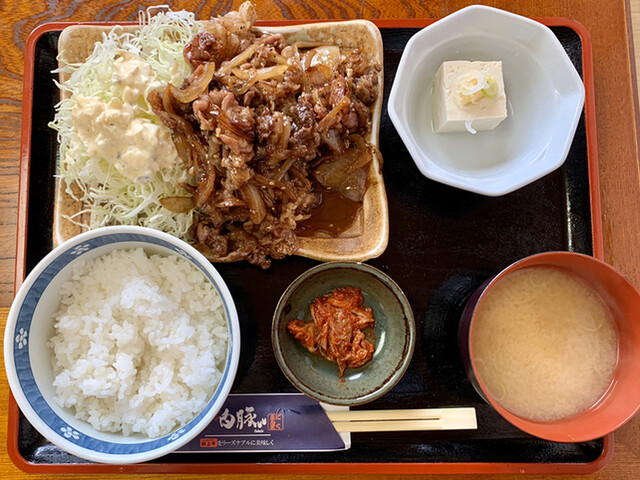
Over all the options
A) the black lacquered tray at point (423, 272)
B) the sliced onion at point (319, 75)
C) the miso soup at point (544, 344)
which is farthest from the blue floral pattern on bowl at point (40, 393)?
the miso soup at point (544, 344)

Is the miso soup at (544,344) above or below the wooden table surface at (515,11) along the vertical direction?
below

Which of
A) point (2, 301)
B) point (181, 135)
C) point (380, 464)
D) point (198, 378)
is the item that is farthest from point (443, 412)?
point (2, 301)

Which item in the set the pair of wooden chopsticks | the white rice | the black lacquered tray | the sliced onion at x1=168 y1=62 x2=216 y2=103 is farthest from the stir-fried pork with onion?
the pair of wooden chopsticks

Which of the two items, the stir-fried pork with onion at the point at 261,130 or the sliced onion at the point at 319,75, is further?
the sliced onion at the point at 319,75

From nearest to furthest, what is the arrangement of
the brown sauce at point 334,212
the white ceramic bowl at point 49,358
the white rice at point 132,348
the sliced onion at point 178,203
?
the white ceramic bowl at point 49,358, the white rice at point 132,348, the sliced onion at point 178,203, the brown sauce at point 334,212

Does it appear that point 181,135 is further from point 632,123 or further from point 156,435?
point 632,123

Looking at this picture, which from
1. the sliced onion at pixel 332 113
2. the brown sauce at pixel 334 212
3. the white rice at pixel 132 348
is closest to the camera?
the white rice at pixel 132 348

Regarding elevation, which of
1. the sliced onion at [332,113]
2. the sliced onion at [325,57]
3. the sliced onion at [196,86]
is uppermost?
the sliced onion at [196,86]

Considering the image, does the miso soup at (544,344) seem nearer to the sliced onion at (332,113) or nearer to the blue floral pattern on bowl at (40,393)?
the sliced onion at (332,113)
